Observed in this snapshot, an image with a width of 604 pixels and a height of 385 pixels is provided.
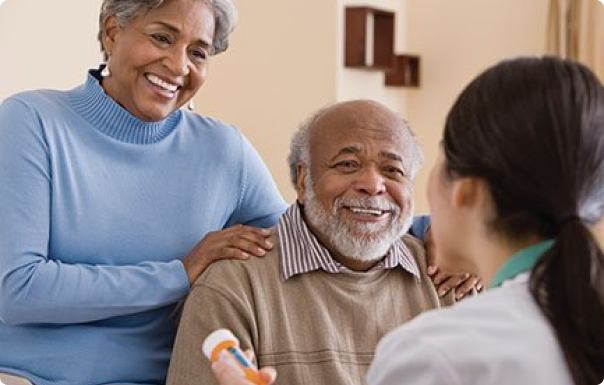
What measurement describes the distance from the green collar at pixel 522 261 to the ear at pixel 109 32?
1.26 metres

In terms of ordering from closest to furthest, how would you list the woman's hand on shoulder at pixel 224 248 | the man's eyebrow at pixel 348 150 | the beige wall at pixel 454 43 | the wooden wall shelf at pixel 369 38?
the woman's hand on shoulder at pixel 224 248 → the man's eyebrow at pixel 348 150 → the wooden wall shelf at pixel 369 38 → the beige wall at pixel 454 43

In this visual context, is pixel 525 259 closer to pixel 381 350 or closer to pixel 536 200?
pixel 536 200

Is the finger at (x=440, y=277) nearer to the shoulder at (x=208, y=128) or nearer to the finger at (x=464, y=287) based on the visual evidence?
the finger at (x=464, y=287)

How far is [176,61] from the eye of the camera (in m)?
2.19

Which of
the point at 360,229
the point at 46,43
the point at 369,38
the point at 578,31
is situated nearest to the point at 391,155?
the point at 360,229

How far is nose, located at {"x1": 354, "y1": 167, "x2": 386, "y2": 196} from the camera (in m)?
2.17

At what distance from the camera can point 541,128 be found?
1.17m

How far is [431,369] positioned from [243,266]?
1.02m

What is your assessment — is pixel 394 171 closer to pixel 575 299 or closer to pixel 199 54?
pixel 199 54

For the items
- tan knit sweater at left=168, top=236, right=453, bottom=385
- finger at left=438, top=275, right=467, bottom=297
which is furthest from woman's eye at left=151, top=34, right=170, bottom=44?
finger at left=438, top=275, right=467, bottom=297

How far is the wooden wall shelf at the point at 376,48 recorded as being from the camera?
13.7 ft

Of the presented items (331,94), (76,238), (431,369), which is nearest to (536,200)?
(431,369)

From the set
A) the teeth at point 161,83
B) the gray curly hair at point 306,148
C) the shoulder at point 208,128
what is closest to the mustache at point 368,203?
the gray curly hair at point 306,148

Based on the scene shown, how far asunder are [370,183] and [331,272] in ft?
0.68
